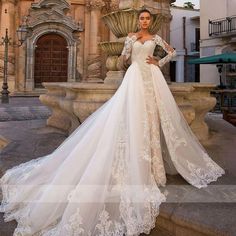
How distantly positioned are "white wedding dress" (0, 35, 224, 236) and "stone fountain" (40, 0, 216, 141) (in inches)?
49.3

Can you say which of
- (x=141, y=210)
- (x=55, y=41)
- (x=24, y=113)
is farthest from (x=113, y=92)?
(x=55, y=41)

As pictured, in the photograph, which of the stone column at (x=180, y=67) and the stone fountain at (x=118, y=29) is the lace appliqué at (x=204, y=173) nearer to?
the stone fountain at (x=118, y=29)

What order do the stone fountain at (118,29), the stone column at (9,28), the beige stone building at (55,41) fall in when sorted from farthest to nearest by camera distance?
1. the beige stone building at (55,41)
2. the stone column at (9,28)
3. the stone fountain at (118,29)

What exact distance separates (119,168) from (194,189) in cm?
66

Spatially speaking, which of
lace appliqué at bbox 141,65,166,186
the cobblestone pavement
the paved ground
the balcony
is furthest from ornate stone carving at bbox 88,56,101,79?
lace appliqué at bbox 141,65,166,186

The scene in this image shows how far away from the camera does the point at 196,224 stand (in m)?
2.42

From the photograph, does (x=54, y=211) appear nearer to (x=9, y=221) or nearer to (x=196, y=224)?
(x=9, y=221)

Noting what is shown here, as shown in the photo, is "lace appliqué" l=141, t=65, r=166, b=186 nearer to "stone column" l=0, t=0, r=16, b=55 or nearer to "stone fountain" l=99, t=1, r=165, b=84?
"stone fountain" l=99, t=1, r=165, b=84

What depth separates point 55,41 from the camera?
20906 millimetres

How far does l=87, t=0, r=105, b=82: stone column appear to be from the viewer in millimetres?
20244

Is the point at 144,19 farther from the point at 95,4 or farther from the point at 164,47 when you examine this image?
the point at 95,4

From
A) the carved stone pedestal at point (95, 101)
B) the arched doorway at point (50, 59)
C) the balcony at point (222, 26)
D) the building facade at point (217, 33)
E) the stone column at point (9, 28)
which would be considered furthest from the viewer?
the balcony at point (222, 26)

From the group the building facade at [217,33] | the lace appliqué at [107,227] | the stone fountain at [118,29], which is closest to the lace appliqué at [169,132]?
the lace appliqué at [107,227]

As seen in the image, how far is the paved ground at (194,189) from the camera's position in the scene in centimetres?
247
